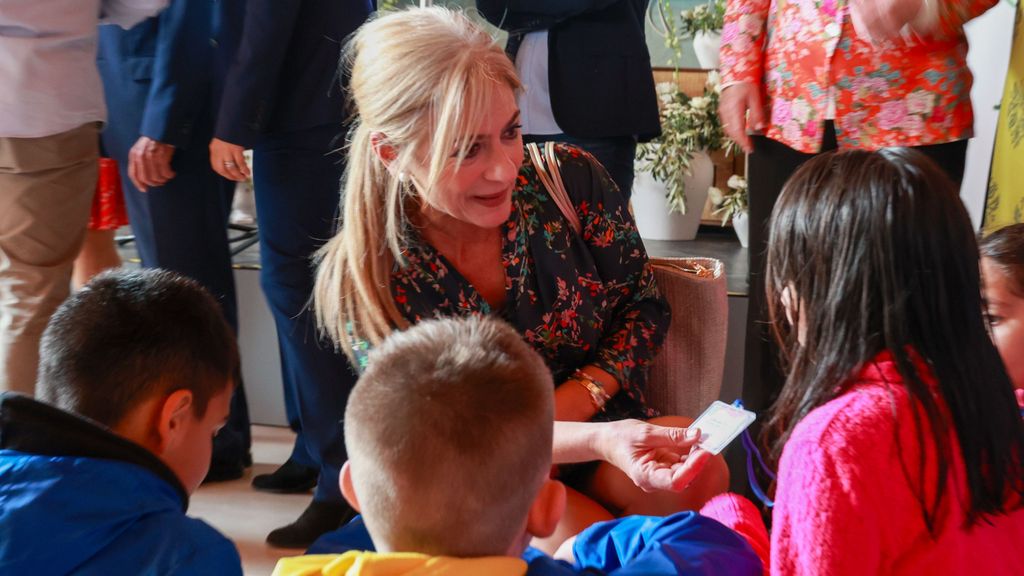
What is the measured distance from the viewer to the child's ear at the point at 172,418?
1.21m

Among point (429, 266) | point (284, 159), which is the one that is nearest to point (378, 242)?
point (429, 266)

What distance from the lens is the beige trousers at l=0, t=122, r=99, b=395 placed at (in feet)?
6.64

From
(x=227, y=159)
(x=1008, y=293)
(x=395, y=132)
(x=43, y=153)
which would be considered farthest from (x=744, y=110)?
(x=43, y=153)

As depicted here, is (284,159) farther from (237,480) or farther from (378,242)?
(237,480)

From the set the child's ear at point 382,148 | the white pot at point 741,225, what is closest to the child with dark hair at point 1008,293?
the child's ear at point 382,148

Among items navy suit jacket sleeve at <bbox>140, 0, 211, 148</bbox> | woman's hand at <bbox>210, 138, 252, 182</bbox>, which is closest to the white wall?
woman's hand at <bbox>210, 138, 252, 182</bbox>

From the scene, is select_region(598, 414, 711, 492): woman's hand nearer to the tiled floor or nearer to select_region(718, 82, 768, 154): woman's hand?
select_region(718, 82, 768, 154): woman's hand

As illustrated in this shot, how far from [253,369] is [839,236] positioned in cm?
211

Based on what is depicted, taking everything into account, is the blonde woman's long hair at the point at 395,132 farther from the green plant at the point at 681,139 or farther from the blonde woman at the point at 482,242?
the green plant at the point at 681,139

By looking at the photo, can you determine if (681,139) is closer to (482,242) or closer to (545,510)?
(482,242)

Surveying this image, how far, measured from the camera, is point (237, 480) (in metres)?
2.44

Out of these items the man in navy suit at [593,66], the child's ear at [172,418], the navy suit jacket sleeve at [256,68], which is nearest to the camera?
the child's ear at [172,418]

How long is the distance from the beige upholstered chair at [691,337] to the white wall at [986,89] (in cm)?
139

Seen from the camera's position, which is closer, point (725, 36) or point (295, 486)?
point (725, 36)
